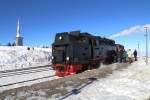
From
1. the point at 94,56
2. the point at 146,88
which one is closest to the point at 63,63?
the point at 94,56

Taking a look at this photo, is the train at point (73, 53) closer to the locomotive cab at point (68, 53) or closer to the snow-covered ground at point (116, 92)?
the locomotive cab at point (68, 53)

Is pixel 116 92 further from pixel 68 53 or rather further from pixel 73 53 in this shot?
pixel 68 53

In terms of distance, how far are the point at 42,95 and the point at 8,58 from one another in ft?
147

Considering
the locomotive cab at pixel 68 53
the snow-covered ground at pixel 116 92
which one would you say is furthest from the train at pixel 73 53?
the snow-covered ground at pixel 116 92

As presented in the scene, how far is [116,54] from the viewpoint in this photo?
3728cm

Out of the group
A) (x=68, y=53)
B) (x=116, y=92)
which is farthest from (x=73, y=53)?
(x=116, y=92)

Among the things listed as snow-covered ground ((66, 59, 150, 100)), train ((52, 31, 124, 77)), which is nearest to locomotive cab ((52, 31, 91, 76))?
train ((52, 31, 124, 77))

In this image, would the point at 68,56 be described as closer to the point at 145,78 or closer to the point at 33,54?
the point at 145,78

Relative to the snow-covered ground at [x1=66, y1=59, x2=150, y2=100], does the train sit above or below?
above

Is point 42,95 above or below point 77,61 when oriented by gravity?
below

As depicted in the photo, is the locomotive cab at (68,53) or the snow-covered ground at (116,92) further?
the locomotive cab at (68,53)

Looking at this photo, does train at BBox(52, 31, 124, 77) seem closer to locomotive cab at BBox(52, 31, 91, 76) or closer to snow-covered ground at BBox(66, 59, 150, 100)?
locomotive cab at BBox(52, 31, 91, 76)

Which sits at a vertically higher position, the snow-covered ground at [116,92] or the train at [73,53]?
the train at [73,53]

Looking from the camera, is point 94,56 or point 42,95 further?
point 94,56
